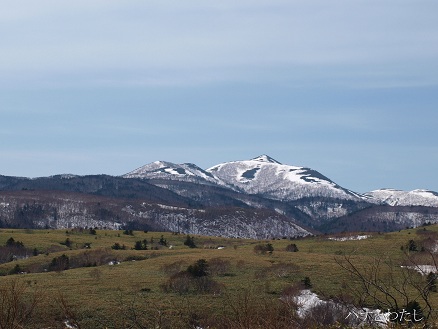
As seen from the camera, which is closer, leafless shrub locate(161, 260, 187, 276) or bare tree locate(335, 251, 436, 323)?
bare tree locate(335, 251, 436, 323)

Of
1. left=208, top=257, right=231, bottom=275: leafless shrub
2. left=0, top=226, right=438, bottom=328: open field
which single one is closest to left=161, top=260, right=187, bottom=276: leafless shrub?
left=0, top=226, right=438, bottom=328: open field

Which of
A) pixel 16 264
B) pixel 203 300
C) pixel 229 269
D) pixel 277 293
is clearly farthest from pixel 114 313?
pixel 16 264

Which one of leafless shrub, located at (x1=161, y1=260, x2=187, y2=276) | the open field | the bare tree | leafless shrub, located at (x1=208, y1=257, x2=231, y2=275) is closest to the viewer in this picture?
the bare tree

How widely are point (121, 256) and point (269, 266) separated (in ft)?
59.3

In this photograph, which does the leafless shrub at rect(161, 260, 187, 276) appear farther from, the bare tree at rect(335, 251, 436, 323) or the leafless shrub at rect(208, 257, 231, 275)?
the bare tree at rect(335, 251, 436, 323)

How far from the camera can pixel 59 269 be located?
2196 inches

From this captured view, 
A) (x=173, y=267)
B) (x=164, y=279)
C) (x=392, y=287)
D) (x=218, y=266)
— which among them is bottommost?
(x=164, y=279)

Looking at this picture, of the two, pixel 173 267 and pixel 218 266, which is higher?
pixel 218 266

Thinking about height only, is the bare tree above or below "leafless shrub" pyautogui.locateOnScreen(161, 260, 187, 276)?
above

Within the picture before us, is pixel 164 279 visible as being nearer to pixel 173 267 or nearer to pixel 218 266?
pixel 173 267

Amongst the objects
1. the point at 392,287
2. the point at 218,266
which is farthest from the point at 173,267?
the point at 392,287

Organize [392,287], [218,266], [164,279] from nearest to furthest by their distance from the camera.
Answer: [392,287]
[164,279]
[218,266]

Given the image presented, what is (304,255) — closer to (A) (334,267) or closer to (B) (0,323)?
(A) (334,267)

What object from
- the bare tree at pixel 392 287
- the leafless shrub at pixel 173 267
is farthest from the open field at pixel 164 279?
the bare tree at pixel 392 287
